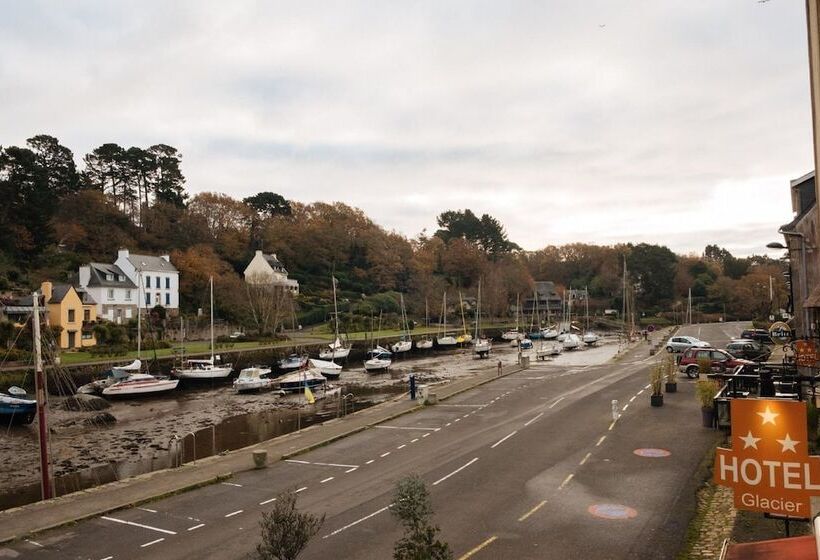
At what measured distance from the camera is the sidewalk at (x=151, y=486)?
649 inches

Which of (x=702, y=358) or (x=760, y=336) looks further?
(x=760, y=336)

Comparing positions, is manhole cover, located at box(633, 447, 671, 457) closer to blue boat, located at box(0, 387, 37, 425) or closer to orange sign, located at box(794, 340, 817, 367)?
orange sign, located at box(794, 340, 817, 367)

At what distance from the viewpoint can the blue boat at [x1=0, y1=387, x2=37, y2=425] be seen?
3681cm

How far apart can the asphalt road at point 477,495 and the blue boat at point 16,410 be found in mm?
24172

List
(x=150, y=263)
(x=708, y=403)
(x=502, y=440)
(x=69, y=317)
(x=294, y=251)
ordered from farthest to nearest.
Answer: (x=294, y=251)
(x=150, y=263)
(x=69, y=317)
(x=708, y=403)
(x=502, y=440)

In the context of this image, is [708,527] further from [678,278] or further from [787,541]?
[678,278]

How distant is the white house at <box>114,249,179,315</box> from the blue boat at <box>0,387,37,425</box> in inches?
1676

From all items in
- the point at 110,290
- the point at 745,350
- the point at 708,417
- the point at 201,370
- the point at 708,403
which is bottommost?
the point at 201,370

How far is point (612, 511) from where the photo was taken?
1527cm

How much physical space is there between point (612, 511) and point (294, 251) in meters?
112

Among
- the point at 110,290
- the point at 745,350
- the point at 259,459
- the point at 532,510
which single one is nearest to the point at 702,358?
the point at 745,350

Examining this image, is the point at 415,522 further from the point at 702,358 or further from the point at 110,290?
the point at 110,290

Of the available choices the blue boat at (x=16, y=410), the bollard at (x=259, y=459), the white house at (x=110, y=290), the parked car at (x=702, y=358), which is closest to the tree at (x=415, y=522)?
the bollard at (x=259, y=459)

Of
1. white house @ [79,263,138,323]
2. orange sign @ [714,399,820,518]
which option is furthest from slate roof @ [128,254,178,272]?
orange sign @ [714,399,820,518]
